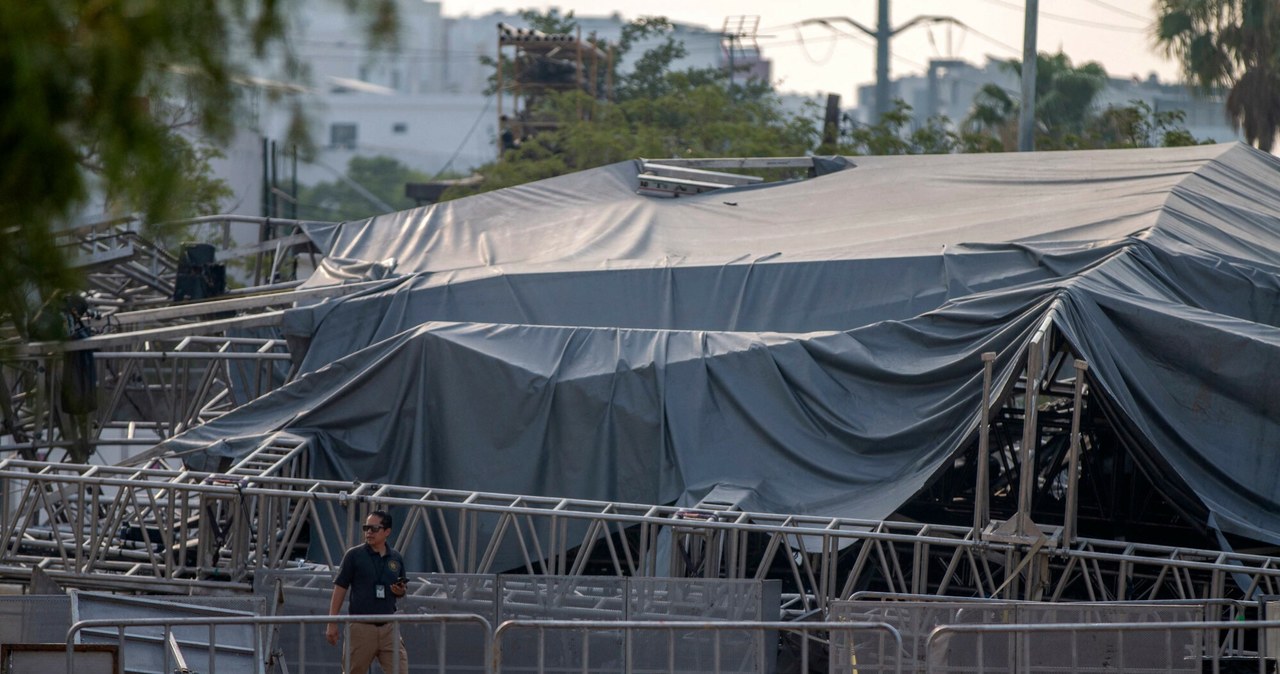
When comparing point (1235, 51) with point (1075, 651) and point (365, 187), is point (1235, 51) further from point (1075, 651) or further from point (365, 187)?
point (365, 187)

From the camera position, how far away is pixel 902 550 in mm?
15055

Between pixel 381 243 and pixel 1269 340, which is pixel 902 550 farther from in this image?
pixel 381 243

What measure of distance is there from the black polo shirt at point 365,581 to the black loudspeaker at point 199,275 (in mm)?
11155

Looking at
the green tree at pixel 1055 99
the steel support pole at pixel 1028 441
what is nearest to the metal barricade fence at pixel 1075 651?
the steel support pole at pixel 1028 441

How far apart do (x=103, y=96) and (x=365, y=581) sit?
7041 millimetres

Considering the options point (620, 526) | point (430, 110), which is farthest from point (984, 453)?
point (430, 110)

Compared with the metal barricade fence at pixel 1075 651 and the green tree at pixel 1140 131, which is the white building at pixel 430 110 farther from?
the metal barricade fence at pixel 1075 651

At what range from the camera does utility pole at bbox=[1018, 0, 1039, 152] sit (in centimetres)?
2653

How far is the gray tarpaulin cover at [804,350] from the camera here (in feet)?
43.2

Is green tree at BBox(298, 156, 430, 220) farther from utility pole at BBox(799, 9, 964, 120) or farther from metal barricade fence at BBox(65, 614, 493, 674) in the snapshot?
metal barricade fence at BBox(65, 614, 493, 674)

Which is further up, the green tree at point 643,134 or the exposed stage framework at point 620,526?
the green tree at point 643,134

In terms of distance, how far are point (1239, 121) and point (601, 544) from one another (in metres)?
26.9

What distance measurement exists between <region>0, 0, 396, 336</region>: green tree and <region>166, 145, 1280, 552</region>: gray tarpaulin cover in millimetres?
9286

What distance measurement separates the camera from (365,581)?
10.9 meters
